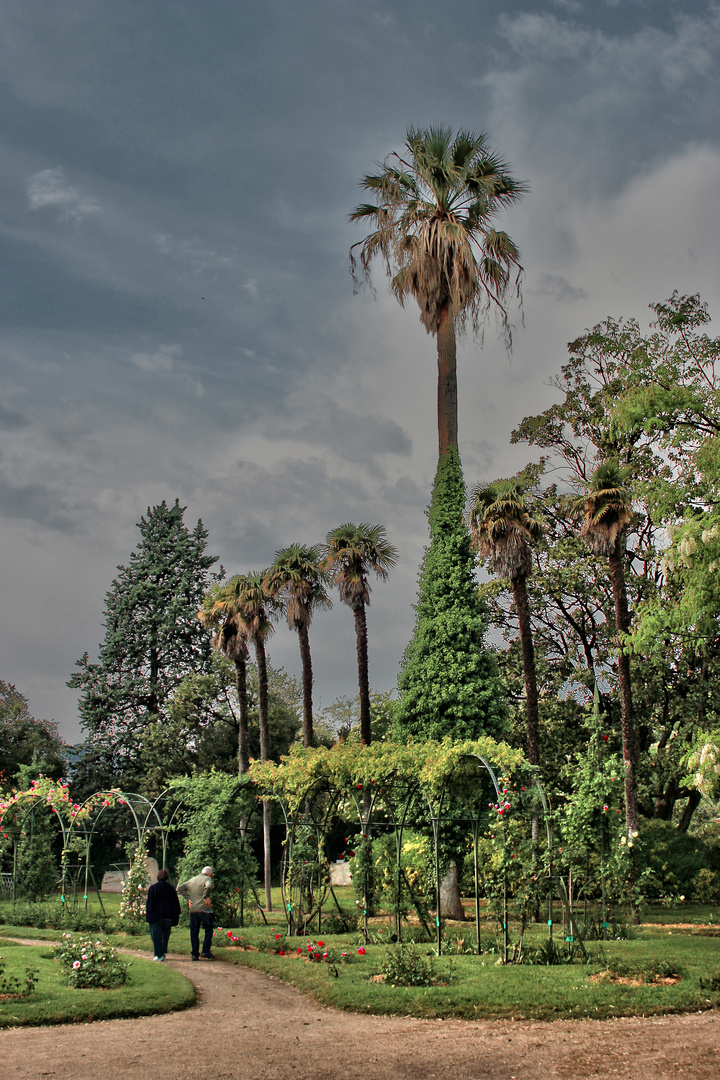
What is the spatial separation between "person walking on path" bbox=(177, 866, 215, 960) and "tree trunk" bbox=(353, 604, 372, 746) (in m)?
14.0

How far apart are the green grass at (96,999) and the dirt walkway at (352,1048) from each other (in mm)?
251

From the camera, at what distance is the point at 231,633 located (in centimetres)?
3178

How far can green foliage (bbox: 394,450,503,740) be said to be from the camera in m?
23.9

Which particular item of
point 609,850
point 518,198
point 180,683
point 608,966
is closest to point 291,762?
point 609,850

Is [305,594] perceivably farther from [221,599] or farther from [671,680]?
[671,680]

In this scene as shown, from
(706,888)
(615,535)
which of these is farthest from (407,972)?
(706,888)

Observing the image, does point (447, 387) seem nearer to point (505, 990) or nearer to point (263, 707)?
point (263, 707)

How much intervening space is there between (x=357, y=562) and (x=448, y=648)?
6.32 m

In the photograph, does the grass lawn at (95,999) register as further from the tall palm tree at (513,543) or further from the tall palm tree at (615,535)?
the tall palm tree at (615,535)

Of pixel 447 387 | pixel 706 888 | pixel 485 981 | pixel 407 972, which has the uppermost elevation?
pixel 447 387

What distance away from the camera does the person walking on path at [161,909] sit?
1263cm

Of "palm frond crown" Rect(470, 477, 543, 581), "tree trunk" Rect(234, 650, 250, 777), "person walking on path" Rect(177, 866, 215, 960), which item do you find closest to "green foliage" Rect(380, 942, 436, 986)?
"person walking on path" Rect(177, 866, 215, 960)

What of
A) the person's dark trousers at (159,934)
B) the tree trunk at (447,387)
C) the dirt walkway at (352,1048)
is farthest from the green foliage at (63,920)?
the tree trunk at (447,387)

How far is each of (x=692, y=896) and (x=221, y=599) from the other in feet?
56.7
